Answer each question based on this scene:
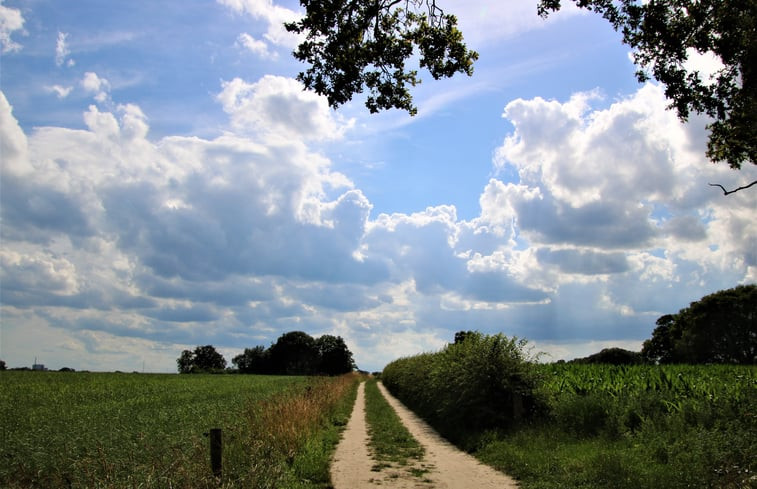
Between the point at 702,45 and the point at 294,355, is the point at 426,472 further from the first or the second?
the point at 294,355

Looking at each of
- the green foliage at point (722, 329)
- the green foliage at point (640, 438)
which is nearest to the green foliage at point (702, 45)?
the green foliage at point (640, 438)

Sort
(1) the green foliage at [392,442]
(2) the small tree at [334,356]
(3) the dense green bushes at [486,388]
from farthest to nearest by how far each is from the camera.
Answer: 1. (2) the small tree at [334,356]
2. (3) the dense green bushes at [486,388]
3. (1) the green foliage at [392,442]

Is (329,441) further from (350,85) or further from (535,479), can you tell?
(350,85)

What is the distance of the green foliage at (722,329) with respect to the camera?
52094 millimetres

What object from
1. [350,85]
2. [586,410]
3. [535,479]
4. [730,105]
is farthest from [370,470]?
[730,105]

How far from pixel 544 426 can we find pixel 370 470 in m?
6.07

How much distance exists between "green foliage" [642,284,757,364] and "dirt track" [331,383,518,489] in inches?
1964

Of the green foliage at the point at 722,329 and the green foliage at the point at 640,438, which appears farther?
the green foliage at the point at 722,329

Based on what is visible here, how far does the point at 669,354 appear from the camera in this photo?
66500mm

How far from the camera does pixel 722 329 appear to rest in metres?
54.2

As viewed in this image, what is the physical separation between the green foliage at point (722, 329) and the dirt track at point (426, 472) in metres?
49.9

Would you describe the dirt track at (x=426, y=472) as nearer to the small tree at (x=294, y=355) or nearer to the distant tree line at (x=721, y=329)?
the distant tree line at (x=721, y=329)

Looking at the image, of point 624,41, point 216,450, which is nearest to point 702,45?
point 624,41

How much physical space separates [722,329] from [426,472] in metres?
55.3
